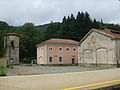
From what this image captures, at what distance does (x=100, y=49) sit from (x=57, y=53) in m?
18.3

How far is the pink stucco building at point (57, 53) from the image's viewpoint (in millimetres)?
47812

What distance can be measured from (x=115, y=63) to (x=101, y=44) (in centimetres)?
493

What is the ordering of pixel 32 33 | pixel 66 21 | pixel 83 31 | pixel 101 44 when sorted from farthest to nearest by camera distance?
pixel 32 33 < pixel 66 21 < pixel 83 31 < pixel 101 44

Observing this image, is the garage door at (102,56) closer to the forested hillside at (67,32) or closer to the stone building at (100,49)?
the stone building at (100,49)

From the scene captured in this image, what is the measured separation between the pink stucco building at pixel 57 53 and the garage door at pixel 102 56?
17371 mm

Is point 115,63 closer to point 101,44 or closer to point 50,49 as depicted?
point 101,44

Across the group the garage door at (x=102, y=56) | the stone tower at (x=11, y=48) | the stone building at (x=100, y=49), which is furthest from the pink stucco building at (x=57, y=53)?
the garage door at (x=102, y=56)

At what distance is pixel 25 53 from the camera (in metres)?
77.0

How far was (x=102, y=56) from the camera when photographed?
32.4m

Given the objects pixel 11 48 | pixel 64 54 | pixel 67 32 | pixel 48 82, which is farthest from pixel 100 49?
pixel 67 32

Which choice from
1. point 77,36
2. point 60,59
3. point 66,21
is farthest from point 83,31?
point 60,59

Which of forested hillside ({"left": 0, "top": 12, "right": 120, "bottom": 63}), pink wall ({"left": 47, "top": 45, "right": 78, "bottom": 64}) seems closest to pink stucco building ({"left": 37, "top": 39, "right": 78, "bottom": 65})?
pink wall ({"left": 47, "top": 45, "right": 78, "bottom": 64})

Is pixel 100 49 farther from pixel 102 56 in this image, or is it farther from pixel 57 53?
pixel 57 53

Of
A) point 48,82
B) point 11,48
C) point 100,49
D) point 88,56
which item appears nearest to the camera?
point 48,82
